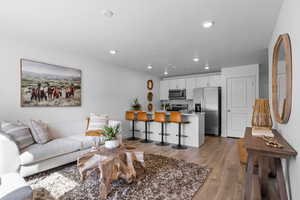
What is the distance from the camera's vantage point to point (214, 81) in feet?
18.8

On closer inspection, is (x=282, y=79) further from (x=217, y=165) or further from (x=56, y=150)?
(x=56, y=150)

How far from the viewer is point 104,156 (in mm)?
2033

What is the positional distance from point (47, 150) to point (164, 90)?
527cm

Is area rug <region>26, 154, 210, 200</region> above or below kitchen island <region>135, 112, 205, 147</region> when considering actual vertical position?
below

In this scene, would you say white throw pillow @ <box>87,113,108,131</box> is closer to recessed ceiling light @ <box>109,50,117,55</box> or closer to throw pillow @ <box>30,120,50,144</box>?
throw pillow @ <box>30,120,50,144</box>

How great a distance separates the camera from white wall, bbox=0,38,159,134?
2670 mm

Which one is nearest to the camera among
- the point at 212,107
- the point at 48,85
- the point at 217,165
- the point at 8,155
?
the point at 8,155

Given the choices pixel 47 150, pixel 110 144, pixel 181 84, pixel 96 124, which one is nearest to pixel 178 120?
pixel 96 124

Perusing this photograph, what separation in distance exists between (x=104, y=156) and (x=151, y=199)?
825 mm

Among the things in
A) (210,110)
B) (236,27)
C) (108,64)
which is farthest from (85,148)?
(210,110)

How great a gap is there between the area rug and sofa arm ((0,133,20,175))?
35 cm

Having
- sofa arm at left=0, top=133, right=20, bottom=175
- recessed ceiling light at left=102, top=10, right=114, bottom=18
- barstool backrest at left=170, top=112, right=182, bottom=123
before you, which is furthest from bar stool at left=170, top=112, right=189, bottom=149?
sofa arm at left=0, top=133, right=20, bottom=175

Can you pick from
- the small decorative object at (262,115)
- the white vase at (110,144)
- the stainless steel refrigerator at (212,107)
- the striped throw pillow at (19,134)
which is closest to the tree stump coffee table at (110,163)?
the white vase at (110,144)

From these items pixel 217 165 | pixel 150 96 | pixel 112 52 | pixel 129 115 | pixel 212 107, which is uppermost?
pixel 112 52
